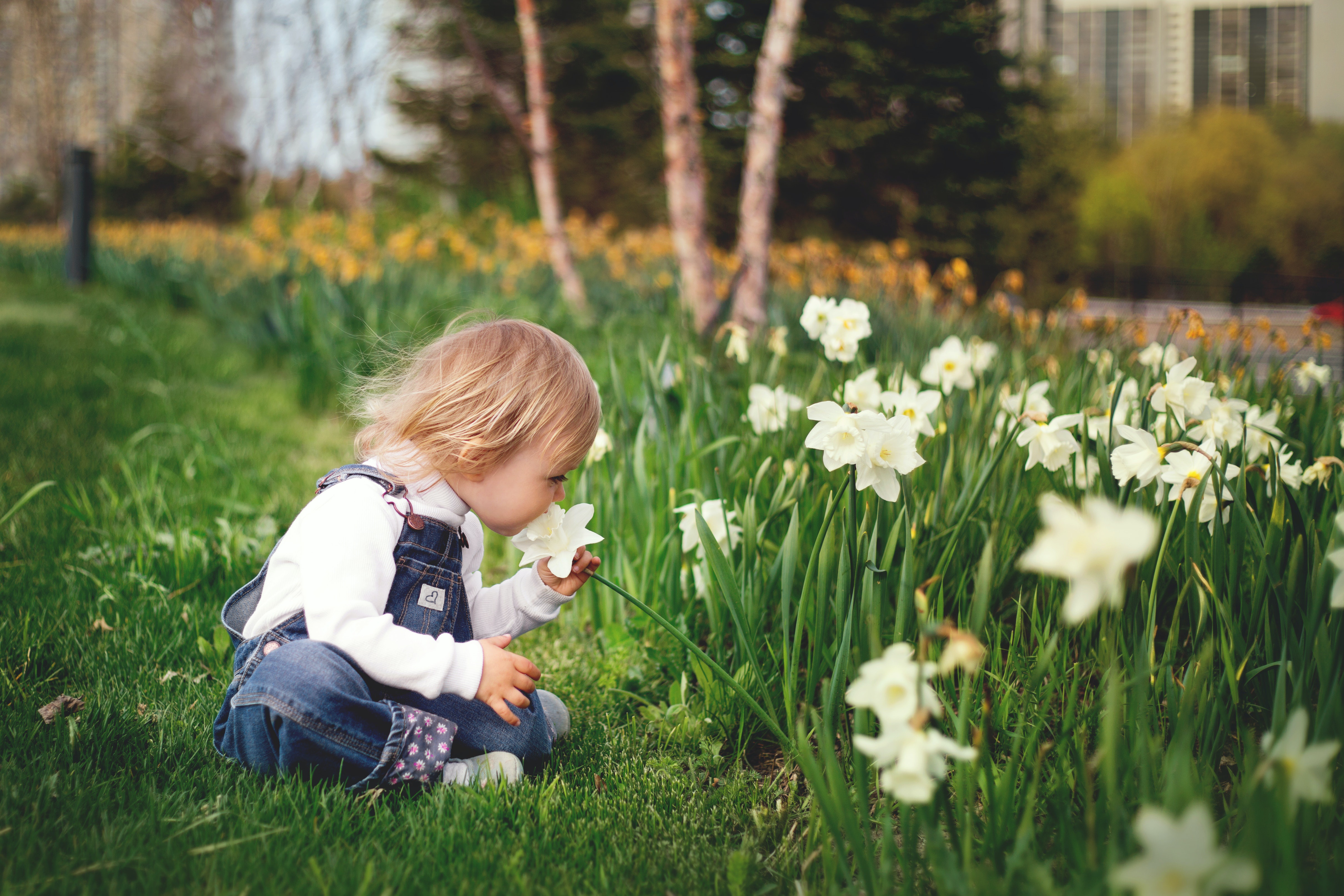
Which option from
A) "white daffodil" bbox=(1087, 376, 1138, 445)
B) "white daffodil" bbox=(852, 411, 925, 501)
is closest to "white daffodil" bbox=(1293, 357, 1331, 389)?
"white daffodil" bbox=(1087, 376, 1138, 445)

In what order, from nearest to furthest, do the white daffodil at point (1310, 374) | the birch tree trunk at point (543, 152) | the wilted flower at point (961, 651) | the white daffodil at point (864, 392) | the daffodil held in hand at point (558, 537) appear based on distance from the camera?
the wilted flower at point (961, 651), the daffodil held in hand at point (558, 537), the white daffodil at point (864, 392), the white daffodil at point (1310, 374), the birch tree trunk at point (543, 152)

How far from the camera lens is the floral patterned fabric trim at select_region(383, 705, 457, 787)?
1436 millimetres

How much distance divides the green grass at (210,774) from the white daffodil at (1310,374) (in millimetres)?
2084

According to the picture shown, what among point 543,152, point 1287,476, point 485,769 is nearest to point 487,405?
point 485,769

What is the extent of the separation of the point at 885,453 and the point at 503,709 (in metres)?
0.72

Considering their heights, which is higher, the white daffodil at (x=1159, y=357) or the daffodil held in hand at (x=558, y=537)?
the white daffodil at (x=1159, y=357)

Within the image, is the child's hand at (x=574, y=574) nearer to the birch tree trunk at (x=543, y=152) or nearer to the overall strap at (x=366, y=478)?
the overall strap at (x=366, y=478)

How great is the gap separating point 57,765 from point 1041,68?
19.9 meters

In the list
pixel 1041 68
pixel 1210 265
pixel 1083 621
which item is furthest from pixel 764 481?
pixel 1210 265

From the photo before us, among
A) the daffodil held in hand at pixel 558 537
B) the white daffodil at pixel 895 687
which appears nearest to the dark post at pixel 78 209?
the daffodil held in hand at pixel 558 537

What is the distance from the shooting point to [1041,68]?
57.6ft

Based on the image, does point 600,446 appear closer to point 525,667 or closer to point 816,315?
point 816,315

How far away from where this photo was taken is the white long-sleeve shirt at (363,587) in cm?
137

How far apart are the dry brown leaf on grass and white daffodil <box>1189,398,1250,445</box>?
2183 mm
